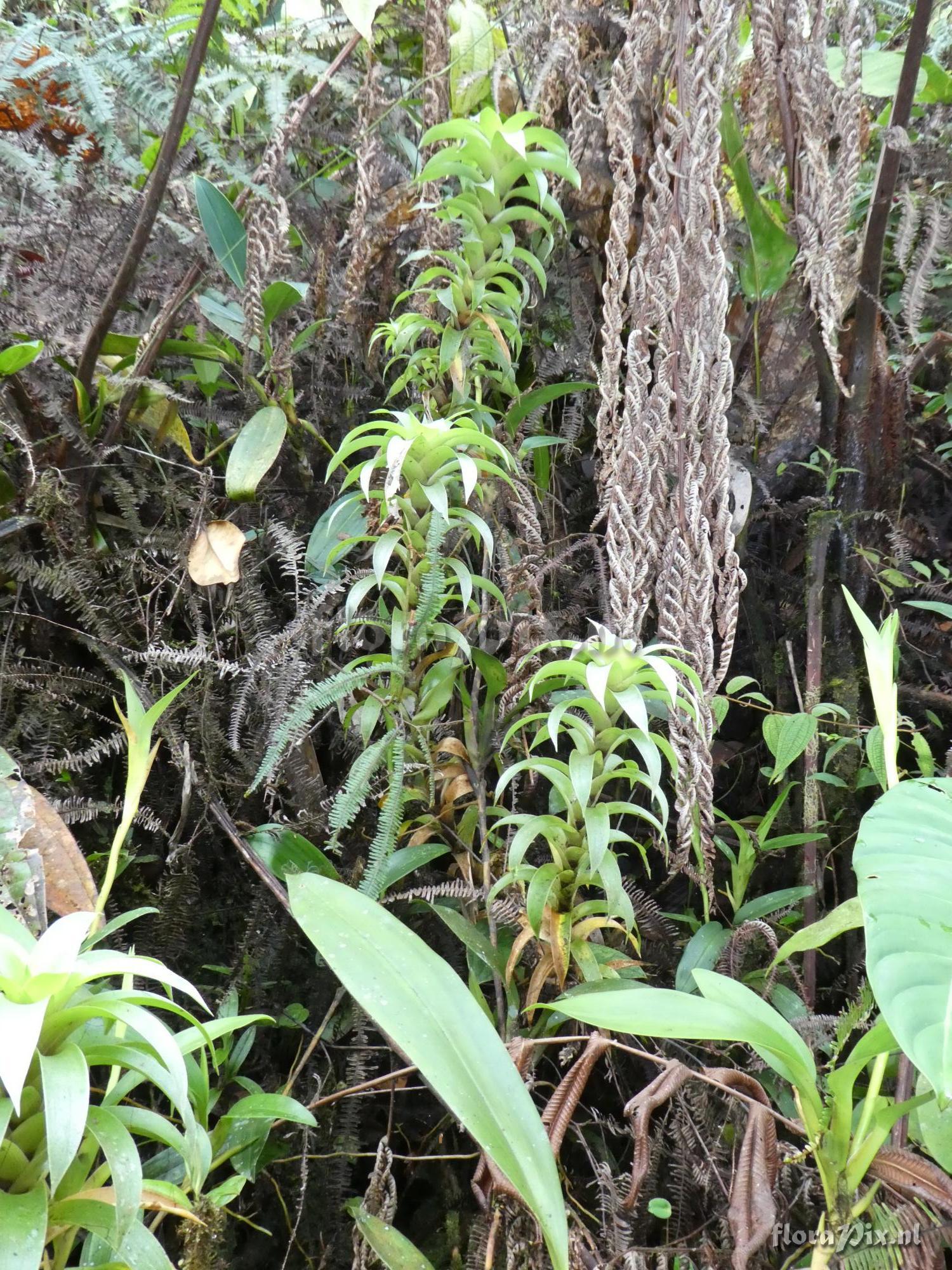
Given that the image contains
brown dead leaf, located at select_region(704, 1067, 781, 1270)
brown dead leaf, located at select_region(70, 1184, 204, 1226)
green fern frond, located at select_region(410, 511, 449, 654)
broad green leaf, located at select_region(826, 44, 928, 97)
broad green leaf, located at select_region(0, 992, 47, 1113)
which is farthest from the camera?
broad green leaf, located at select_region(826, 44, 928, 97)

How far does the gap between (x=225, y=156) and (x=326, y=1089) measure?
138 cm

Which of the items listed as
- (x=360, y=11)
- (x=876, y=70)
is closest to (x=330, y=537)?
(x=360, y=11)

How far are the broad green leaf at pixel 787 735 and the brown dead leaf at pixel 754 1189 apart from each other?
1.35 ft

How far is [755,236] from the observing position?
3.80 feet

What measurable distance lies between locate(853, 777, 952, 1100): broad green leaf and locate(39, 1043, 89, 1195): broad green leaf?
0.45 metres

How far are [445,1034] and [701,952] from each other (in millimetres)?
492

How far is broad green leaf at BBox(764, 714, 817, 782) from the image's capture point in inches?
37.6

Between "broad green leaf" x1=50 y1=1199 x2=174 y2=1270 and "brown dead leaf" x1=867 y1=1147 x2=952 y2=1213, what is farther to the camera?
"brown dead leaf" x1=867 y1=1147 x2=952 y2=1213

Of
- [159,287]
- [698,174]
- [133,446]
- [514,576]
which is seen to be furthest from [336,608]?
[698,174]

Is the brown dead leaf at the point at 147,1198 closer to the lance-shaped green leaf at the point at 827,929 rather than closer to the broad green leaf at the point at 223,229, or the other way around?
the lance-shaped green leaf at the point at 827,929

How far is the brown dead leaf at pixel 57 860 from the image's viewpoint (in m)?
0.76

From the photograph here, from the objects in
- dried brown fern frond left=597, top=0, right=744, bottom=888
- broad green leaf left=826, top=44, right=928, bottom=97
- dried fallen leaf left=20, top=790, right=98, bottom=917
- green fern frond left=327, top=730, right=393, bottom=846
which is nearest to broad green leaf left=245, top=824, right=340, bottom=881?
green fern frond left=327, top=730, right=393, bottom=846

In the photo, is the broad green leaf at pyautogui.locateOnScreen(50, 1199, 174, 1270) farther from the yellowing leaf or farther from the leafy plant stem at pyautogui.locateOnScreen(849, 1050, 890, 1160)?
the yellowing leaf

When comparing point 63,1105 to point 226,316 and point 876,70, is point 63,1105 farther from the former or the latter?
point 876,70
